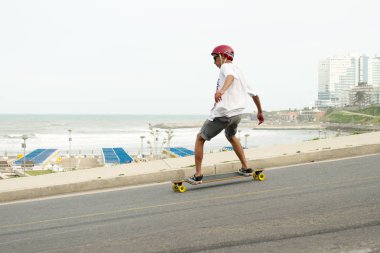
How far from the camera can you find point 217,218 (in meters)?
4.56

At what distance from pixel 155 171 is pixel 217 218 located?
389cm

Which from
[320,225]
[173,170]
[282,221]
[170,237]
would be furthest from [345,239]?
[173,170]

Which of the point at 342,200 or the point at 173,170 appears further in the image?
the point at 173,170

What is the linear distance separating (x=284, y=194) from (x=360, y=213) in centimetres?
143

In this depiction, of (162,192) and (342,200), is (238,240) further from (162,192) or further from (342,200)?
(162,192)

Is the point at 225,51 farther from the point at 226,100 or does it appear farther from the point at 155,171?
the point at 155,171

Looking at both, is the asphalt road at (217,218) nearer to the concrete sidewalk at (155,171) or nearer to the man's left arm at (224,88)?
the concrete sidewalk at (155,171)

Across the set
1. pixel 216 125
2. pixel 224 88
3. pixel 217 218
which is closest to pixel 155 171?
pixel 216 125

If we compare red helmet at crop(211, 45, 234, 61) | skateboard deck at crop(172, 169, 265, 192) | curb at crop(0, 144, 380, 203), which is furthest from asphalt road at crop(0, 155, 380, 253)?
red helmet at crop(211, 45, 234, 61)

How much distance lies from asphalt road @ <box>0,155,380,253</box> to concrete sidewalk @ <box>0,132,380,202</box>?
0.62 m

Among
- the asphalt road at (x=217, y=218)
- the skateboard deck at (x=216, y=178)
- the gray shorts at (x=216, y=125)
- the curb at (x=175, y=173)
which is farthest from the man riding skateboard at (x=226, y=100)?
the curb at (x=175, y=173)

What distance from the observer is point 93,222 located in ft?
16.8

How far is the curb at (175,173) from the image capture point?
25.2 ft

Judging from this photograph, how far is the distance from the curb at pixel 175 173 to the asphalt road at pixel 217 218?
604mm
